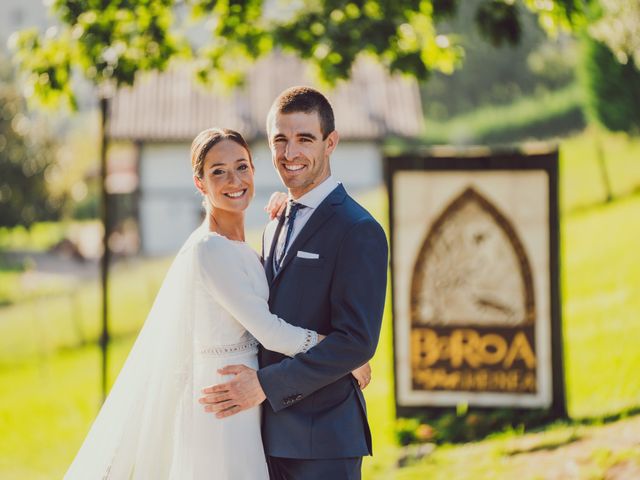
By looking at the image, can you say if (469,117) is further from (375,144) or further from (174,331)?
(174,331)

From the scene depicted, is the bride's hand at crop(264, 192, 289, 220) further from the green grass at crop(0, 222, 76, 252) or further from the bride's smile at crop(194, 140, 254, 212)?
the green grass at crop(0, 222, 76, 252)

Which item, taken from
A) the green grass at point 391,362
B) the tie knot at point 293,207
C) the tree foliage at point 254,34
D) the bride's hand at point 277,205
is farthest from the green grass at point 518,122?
the tie knot at point 293,207

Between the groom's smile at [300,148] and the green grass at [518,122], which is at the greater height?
the green grass at [518,122]

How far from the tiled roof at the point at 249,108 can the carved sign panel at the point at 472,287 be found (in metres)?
22.4

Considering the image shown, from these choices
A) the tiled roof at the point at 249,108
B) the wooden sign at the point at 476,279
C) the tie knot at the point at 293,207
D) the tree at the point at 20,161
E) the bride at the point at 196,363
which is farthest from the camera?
the tree at the point at 20,161

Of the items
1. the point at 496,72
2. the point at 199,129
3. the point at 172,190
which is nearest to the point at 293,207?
the point at 199,129

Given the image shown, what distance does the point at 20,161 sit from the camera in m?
33.9

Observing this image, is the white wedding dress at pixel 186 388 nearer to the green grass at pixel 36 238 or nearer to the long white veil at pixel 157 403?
the long white veil at pixel 157 403

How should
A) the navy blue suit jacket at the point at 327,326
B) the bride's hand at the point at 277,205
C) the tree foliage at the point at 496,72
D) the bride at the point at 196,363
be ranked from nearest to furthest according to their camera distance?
1. the navy blue suit jacket at the point at 327,326
2. the bride at the point at 196,363
3. the bride's hand at the point at 277,205
4. the tree foliage at the point at 496,72

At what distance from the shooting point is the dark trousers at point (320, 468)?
12.8 feet

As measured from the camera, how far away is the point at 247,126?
30.6 metres

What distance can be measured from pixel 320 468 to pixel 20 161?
3188 centimetres

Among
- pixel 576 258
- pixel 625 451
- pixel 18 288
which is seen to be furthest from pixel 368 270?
pixel 18 288

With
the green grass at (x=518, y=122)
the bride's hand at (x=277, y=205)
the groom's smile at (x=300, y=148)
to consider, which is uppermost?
the green grass at (x=518, y=122)
